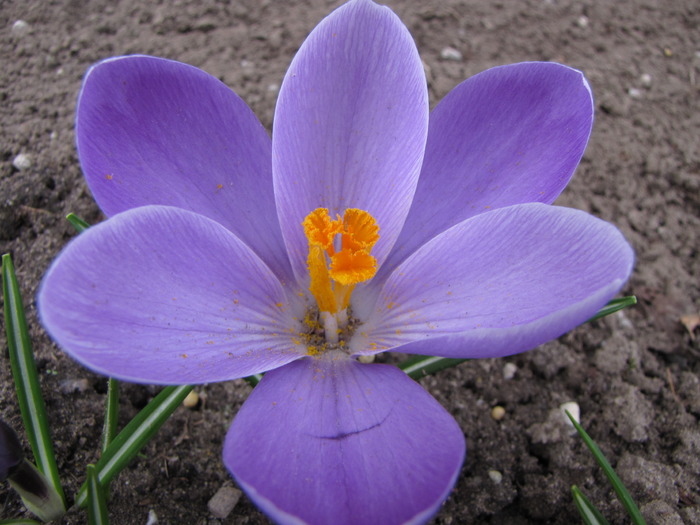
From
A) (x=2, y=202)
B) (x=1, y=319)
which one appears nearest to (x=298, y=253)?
(x=1, y=319)

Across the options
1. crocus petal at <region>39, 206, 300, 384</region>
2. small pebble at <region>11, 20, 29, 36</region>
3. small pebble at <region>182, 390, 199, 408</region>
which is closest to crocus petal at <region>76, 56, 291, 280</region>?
crocus petal at <region>39, 206, 300, 384</region>

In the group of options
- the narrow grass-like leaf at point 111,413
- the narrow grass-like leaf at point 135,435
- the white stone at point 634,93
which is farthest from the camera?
the white stone at point 634,93

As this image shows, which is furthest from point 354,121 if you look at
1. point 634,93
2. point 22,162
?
point 634,93

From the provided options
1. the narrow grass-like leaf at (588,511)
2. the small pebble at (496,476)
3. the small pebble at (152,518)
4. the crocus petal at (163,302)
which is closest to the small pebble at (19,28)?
the crocus petal at (163,302)

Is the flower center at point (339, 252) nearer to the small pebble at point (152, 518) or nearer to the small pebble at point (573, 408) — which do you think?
the small pebble at point (152, 518)

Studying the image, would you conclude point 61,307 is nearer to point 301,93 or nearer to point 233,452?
point 233,452

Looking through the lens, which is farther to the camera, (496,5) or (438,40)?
(496,5)

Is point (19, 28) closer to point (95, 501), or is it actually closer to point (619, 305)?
point (95, 501)
